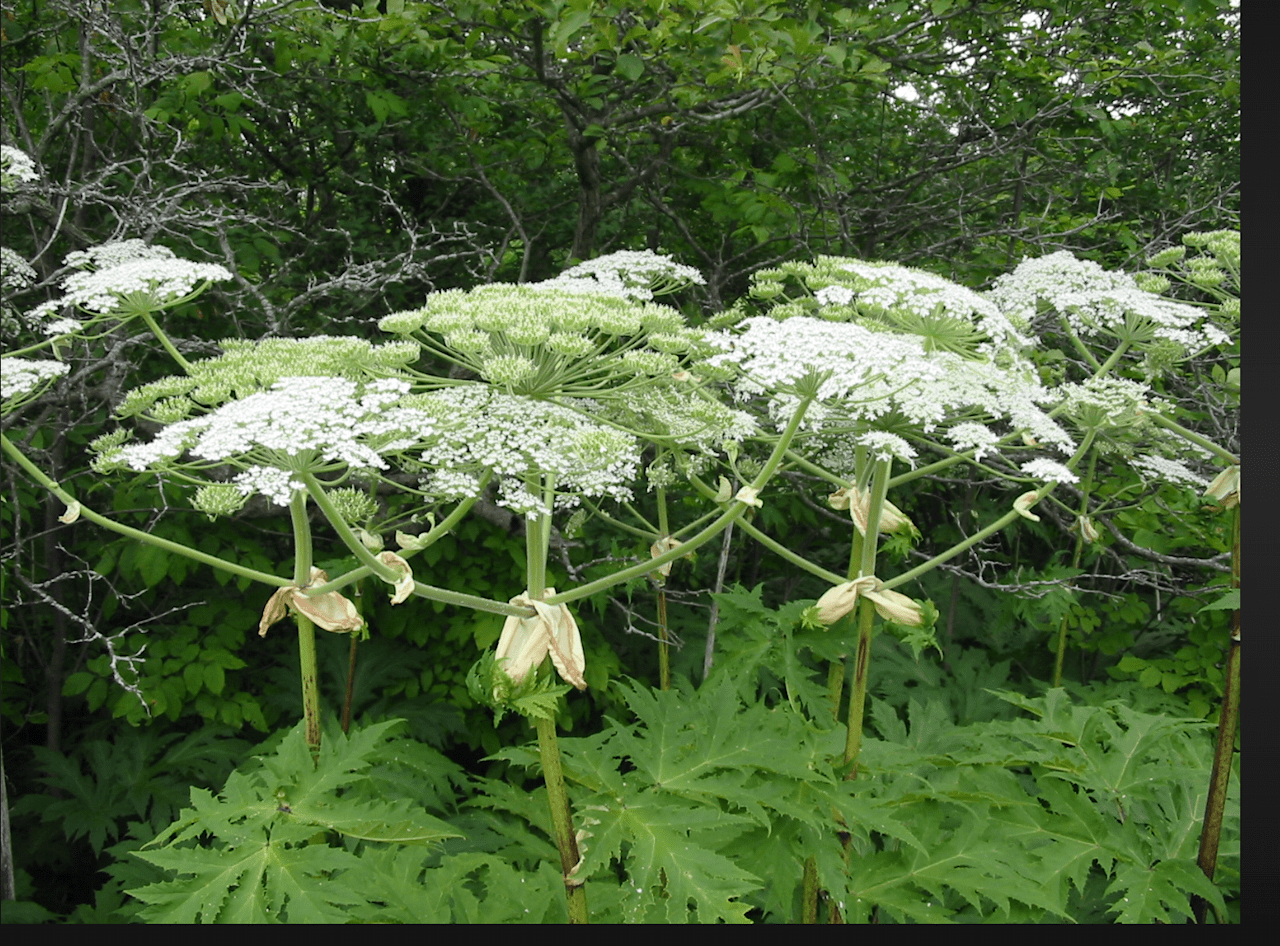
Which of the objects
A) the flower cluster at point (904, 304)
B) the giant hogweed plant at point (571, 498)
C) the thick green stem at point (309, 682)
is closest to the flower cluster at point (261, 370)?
the giant hogweed plant at point (571, 498)

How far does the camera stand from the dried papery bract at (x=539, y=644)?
1.36 m

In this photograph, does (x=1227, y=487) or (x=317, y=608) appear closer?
(x=317, y=608)

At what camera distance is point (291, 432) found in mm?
1120

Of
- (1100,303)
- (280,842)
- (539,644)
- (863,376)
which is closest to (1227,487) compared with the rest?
(1100,303)

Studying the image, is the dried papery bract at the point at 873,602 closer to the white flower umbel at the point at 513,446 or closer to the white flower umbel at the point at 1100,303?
the white flower umbel at the point at 513,446

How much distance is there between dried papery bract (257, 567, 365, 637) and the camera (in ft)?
4.81

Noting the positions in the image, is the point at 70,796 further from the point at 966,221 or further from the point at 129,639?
the point at 966,221

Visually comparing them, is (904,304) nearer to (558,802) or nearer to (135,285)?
(558,802)

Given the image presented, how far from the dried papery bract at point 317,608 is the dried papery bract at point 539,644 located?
0.31 meters

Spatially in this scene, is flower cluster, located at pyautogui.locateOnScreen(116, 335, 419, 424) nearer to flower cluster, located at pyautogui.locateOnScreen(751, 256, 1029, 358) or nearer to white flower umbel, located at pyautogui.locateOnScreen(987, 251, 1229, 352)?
flower cluster, located at pyautogui.locateOnScreen(751, 256, 1029, 358)

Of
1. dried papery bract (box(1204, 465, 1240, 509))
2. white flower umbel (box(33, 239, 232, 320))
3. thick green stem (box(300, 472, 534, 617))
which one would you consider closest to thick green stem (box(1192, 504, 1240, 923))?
dried papery bract (box(1204, 465, 1240, 509))

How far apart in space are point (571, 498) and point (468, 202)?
2.49 m

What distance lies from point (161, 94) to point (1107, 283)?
275 cm
